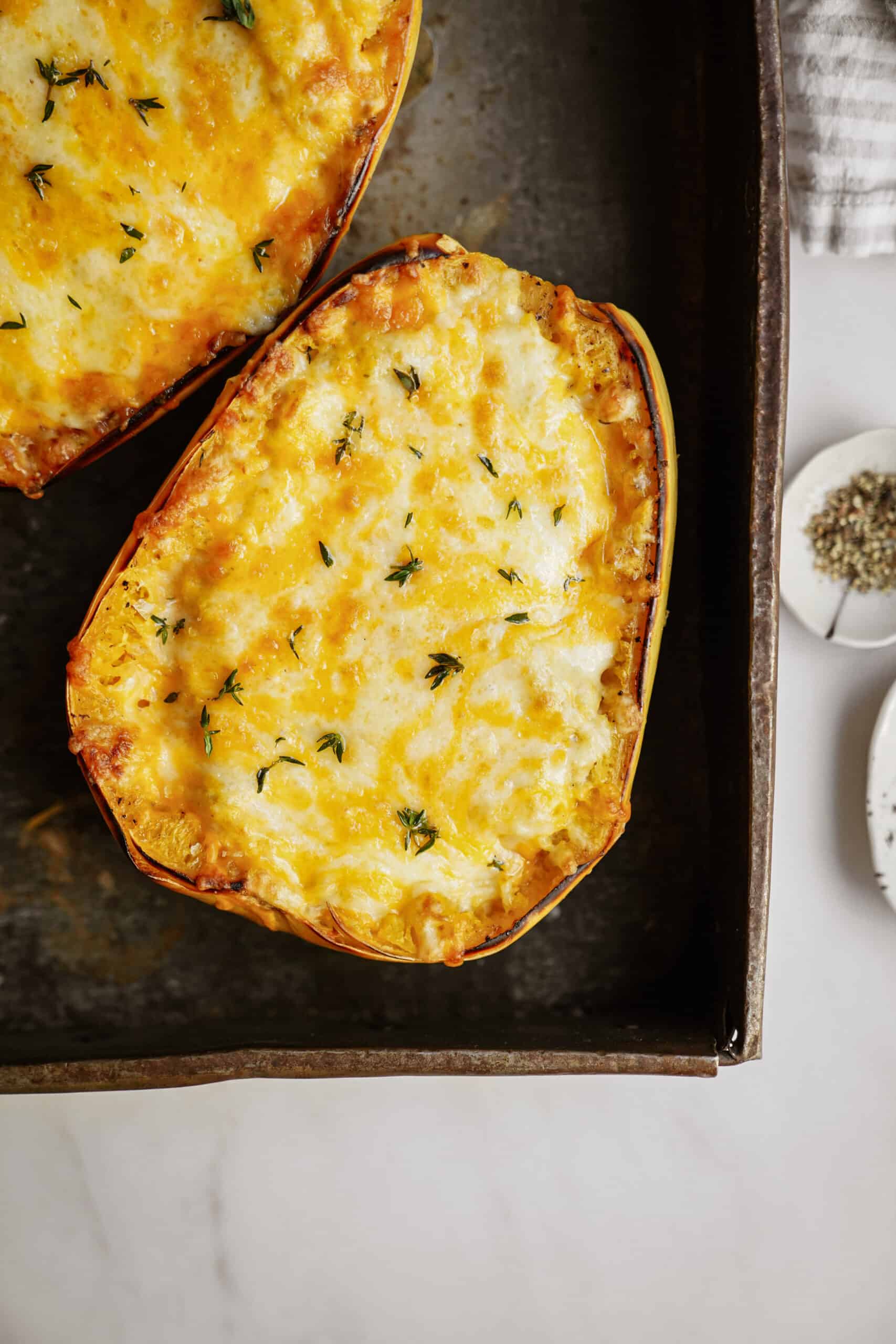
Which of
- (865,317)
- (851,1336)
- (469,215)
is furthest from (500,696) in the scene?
(851,1336)

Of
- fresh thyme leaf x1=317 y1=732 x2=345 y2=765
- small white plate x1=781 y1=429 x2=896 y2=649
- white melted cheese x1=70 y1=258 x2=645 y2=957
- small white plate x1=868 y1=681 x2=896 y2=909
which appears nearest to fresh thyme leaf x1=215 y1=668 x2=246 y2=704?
white melted cheese x1=70 y1=258 x2=645 y2=957

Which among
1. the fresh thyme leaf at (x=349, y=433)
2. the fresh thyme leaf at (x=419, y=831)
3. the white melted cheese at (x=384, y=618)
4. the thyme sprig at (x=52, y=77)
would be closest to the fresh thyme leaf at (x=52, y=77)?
the thyme sprig at (x=52, y=77)

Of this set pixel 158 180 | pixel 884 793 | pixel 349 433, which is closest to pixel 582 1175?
pixel 884 793

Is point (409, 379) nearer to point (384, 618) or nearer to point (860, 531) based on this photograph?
point (384, 618)

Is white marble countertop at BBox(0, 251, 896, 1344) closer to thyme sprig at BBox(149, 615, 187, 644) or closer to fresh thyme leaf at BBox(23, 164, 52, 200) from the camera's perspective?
thyme sprig at BBox(149, 615, 187, 644)

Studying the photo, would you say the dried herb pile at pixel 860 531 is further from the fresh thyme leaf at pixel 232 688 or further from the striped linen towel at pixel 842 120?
the fresh thyme leaf at pixel 232 688
